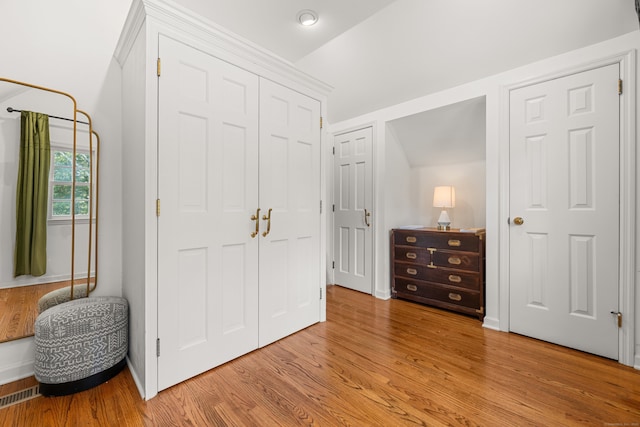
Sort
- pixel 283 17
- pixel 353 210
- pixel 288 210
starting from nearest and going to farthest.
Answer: pixel 283 17, pixel 288 210, pixel 353 210

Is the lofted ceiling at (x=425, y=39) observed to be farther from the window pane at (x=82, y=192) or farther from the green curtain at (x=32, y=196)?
the window pane at (x=82, y=192)

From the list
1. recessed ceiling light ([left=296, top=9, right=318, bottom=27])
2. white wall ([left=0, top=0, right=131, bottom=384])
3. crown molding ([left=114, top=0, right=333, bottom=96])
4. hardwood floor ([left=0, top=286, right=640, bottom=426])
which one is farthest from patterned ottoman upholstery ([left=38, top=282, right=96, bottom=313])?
recessed ceiling light ([left=296, top=9, right=318, bottom=27])

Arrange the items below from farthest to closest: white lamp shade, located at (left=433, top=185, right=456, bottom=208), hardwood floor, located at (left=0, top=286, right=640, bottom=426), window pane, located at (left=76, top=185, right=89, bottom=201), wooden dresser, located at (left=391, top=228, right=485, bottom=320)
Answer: white lamp shade, located at (left=433, top=185, right=456, bottom=208)
wooden dresser, located at (left=391, top=228, right=485, bottom=320)
window pane, located at (left=76, top=185, right=89, bottom=201)
hardwood floor, located at (left=0, top=286, right=640, bottom=426)

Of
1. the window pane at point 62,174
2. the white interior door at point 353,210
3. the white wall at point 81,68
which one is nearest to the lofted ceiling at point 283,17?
the white wall at point 81,68

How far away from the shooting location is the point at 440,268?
→ 2.94 m

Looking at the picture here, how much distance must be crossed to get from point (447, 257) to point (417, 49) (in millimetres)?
2039

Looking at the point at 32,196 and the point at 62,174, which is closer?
the point at 32,196

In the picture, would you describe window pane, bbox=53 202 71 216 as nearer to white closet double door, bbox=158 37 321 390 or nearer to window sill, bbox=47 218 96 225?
window sill, bbox=47 218 96 225

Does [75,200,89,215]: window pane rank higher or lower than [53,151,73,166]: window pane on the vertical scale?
lower

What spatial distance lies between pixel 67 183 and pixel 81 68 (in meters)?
0.79

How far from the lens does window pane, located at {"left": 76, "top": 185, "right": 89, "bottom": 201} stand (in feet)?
6.06

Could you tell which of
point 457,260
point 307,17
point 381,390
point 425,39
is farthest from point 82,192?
point 457,260

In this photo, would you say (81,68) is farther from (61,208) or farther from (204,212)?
(204,212)

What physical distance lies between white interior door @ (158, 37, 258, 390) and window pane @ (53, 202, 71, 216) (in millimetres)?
767
